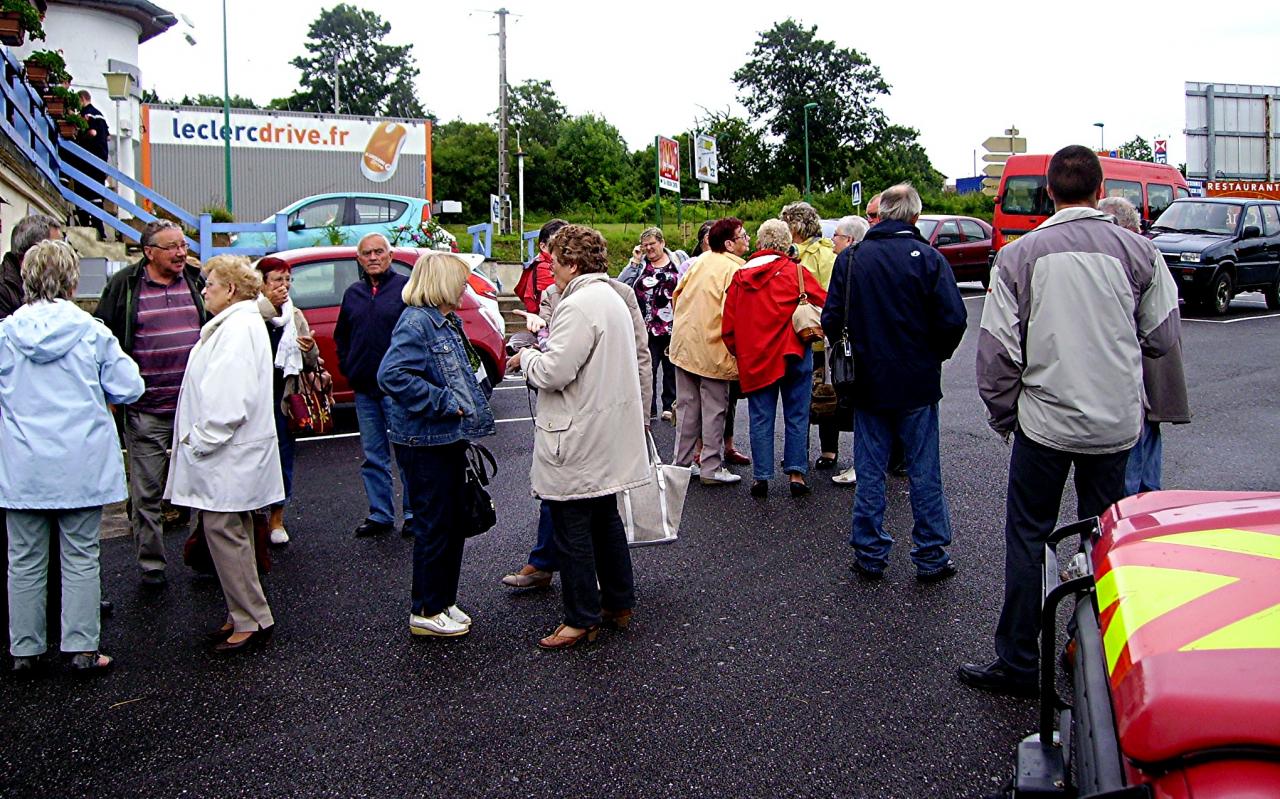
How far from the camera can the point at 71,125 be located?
1533 centimetres

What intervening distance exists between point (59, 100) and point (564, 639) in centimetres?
1289

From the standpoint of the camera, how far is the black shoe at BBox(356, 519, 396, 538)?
6.55 meters

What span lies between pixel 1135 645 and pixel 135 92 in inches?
1049

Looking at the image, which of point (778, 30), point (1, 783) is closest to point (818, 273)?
point (1, 783)

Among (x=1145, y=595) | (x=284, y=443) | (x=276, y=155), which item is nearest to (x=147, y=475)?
(x=284, y=443)

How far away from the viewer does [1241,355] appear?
1350cm

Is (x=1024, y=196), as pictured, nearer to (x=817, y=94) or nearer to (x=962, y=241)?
(x=962, y=241)

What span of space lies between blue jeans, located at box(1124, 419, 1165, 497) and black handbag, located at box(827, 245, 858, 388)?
144 centimetres

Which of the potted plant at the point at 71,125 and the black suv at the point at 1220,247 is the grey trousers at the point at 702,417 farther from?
the black suv at the point at 1220,247

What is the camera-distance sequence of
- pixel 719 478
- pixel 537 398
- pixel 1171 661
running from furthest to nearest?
pixel 719 478 < pixel 537 398 < pixel 1171 661

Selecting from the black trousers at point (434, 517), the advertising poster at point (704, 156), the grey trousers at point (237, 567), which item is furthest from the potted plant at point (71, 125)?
the advertising poster at point (704, 156)

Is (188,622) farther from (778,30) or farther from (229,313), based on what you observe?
(778,30)

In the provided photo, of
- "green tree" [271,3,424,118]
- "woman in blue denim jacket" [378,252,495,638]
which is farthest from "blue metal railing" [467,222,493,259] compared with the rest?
"green tree" [271,3,424,118]

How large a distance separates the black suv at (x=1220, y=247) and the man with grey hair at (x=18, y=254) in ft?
51.9
